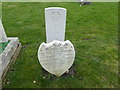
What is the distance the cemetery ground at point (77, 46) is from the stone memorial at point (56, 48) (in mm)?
422

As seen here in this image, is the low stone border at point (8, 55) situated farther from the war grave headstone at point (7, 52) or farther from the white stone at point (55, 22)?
the white stone at point (55, 22)

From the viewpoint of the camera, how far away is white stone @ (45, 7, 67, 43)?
4.04 m

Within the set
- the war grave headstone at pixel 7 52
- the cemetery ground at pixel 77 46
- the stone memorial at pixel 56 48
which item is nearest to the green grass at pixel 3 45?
the war grave headstone at pixel 7 52

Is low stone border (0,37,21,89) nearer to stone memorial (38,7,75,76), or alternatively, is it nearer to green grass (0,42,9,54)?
green grass (0,42,9,54)

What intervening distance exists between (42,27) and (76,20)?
187cm

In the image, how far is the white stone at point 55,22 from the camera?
4039mm

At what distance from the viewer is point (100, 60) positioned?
211 inches

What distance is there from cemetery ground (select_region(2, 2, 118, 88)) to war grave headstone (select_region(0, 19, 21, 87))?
0.19m

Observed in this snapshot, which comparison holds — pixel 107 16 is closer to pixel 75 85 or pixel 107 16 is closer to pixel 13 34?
pixel 13 34

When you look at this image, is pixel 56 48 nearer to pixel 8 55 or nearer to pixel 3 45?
pixel 8 55

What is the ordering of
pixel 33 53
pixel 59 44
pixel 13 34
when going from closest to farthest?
pixel 59 44
pixel 33 53
pixel 13 34

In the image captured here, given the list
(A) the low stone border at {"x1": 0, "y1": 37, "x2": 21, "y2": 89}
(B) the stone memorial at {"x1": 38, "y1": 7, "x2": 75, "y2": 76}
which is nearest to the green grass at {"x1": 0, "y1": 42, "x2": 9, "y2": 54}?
(A) the low stone border at {"x1": 0, "y1": 37, "x2": 21, "y2": 89}

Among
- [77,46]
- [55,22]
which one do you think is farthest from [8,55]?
[77,46]

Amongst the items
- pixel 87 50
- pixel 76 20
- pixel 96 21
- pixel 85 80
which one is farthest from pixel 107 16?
pixel 85 80
